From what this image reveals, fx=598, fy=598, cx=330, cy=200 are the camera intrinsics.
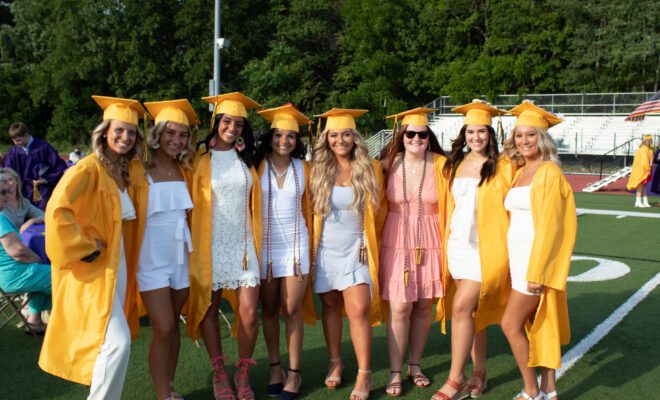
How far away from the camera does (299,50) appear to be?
4006 centimetres

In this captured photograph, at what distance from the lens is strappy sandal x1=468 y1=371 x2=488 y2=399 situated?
14.0 ft

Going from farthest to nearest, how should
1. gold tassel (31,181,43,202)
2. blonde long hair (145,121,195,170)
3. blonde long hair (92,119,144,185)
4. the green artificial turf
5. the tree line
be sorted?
the tree line
gold tassel (31,181,43,202)
the green artificial turf
blonde long hair (145,121,195,170)
blonde long hair (92,119,144,185)

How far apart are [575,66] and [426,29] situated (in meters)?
9.62

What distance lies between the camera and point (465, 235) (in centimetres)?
414

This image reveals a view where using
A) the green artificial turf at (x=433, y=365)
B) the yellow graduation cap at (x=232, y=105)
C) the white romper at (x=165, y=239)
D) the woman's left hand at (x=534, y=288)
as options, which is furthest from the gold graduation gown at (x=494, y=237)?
the white romper at (x=165, y=239)

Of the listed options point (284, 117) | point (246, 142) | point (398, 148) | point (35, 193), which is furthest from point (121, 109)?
point (35, 193)

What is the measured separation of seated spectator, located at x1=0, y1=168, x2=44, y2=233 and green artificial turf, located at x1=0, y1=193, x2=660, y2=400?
3.33 ft

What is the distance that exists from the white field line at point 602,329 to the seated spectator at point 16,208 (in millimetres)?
4888

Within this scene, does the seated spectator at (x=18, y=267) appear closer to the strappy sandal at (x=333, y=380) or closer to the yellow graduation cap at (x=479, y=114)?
the strappy sandal at (x=333, y=380)

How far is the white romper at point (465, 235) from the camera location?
4.12 m

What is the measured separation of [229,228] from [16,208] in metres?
3.03

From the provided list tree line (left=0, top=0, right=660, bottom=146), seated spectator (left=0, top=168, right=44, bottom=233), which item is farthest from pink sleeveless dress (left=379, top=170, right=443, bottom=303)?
tree line (left=0, top=0, right=660, bottom=146)

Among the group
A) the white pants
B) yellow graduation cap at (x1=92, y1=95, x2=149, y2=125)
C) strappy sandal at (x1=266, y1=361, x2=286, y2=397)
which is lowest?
strappy sandal at (x1=266, y1=361, x2=286, y2=397)

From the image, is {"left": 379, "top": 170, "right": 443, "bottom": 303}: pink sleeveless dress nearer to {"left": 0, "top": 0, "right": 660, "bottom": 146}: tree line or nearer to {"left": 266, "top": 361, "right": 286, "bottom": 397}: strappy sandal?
{"left": 266, "top": 361, "right": 286, "bottom": 397}: strappy sandal
